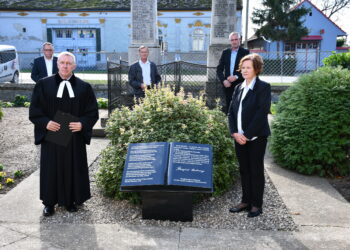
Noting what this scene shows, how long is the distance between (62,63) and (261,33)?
2989 cm

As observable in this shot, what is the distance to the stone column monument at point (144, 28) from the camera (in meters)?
12.5

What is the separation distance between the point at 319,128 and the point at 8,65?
15546 mm

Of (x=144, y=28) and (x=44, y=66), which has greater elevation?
(x=144, y=28)

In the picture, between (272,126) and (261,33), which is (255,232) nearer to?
(272,126)

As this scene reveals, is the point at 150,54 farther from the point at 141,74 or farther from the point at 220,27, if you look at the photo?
the point at 141,74

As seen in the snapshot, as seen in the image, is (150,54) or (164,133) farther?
(150,54)

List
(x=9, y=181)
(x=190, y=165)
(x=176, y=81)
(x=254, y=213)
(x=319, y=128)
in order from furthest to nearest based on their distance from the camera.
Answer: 1. (x=176, y=81)
2. (x=319, y=128)
3. (x=9, y=181)
4. (x=254, y=213)
5. (x=190, y=165)

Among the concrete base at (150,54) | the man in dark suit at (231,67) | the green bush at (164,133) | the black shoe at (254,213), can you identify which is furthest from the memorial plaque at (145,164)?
the concrete base at (150,54)

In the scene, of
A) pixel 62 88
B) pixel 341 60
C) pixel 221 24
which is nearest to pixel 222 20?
pixel 221 24

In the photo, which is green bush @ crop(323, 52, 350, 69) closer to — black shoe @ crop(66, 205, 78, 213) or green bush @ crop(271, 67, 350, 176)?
green bush @ crop(271, 67, 350, 176)

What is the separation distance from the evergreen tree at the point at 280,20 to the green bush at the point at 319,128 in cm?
2654

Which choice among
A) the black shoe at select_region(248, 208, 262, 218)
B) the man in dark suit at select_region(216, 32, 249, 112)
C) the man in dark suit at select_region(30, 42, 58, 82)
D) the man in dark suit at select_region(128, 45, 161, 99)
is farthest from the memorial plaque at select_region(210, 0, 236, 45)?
the black shoe at select_region(248, 208, 262, 218)

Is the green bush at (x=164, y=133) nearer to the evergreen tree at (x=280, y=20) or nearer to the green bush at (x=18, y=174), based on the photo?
the green bush at (x=18, y=174)

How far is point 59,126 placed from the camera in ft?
14.7
